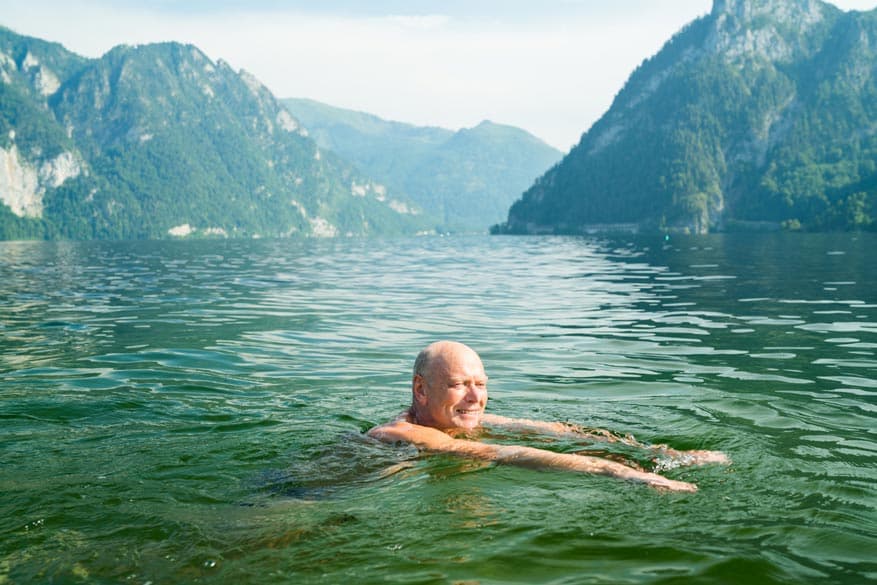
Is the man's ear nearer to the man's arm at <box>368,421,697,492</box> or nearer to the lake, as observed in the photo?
the man's arm at <box>368,421,697,492</box>

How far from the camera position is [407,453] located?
7.23m

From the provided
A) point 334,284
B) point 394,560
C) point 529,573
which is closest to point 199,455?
point 394,560

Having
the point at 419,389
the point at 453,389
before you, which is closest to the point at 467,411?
the point at 453,389

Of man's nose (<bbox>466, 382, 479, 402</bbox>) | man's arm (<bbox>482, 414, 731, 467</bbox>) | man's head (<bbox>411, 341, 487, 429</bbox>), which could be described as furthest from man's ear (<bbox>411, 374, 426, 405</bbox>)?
man's arm (<bbox>482, 414, 731, 467</bbox>)

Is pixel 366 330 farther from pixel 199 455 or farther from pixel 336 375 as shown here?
pixel 199 455

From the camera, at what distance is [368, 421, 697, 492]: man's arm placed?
6074 millimetres

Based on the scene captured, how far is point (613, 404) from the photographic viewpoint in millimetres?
10727

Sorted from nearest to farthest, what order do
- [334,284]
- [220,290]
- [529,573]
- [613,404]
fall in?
[529,573] → [613,404] → [220,290] → [334,284]

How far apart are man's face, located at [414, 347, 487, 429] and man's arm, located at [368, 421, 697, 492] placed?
16 cm

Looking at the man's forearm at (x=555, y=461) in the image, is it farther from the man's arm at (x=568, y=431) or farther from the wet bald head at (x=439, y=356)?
the man's arm at (x=568, y=431)

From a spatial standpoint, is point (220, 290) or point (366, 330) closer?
point (366, 330)

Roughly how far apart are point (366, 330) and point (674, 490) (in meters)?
13.3

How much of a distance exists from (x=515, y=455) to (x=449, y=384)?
2.75 ft

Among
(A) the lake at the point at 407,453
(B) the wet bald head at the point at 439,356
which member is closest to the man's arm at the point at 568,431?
(A) the lake at the point at 407,453
